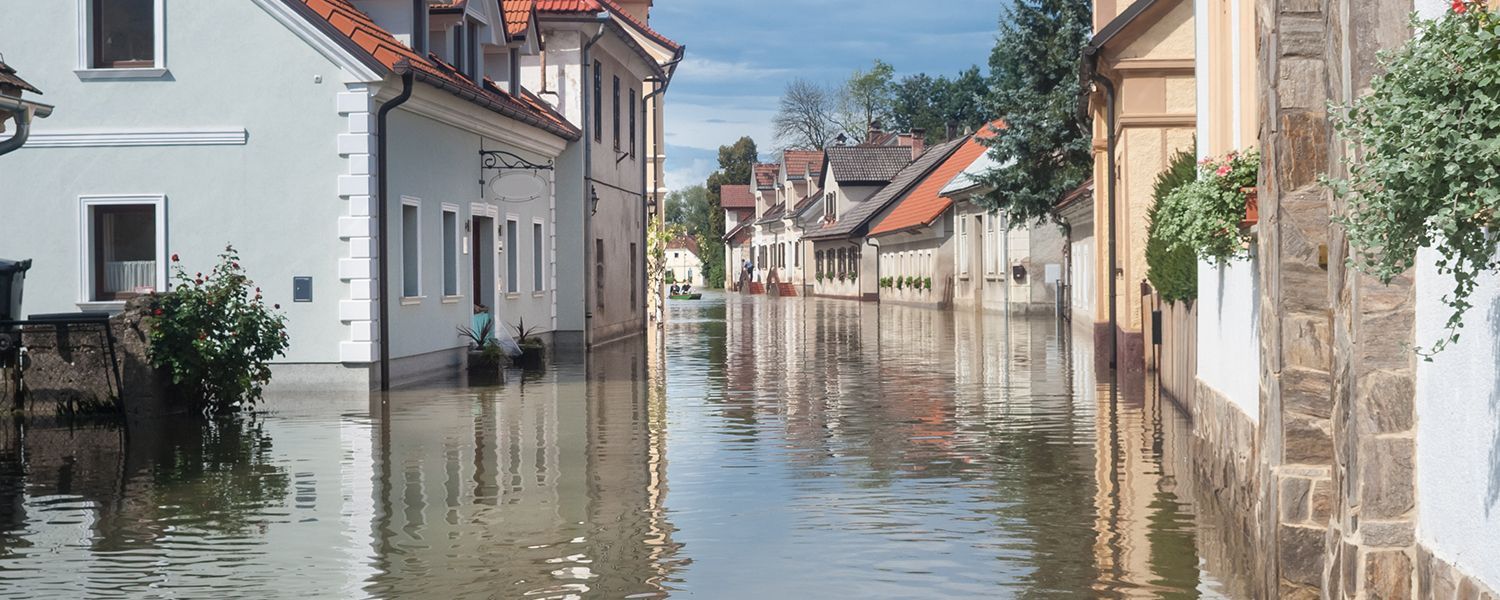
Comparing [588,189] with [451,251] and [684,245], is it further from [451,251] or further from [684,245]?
[684,245]

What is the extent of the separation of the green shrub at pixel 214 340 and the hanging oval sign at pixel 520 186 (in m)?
6.83

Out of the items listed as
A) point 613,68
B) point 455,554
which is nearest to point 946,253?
point 613,68

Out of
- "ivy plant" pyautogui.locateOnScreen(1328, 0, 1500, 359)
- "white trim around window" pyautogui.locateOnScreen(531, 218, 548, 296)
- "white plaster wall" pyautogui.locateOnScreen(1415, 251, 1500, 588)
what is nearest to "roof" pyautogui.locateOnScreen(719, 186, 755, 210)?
"white trim around window" pyautogui.locateOnScreen(531, 218, 548, 296)

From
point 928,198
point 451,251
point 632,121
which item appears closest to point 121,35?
point 451,251

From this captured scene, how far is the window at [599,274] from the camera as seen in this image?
3325cm

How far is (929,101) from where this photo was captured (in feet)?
351

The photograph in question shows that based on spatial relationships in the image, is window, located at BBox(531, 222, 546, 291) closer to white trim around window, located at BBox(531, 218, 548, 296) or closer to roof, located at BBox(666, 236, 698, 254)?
white trim around window, located at BBox(531, 218, 548, 296)

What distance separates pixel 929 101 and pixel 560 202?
253 feet

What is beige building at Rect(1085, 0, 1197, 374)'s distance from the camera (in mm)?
20625

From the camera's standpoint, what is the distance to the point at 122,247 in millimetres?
20219

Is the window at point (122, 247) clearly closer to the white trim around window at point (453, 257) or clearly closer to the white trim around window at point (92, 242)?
the white trim around window at point (92, 242)

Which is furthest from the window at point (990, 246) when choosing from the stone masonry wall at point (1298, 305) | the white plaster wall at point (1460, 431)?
the white plaster wall at point (1460, 431)

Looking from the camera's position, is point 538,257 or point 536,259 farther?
point 538,257

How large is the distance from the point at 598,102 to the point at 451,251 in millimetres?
9491
